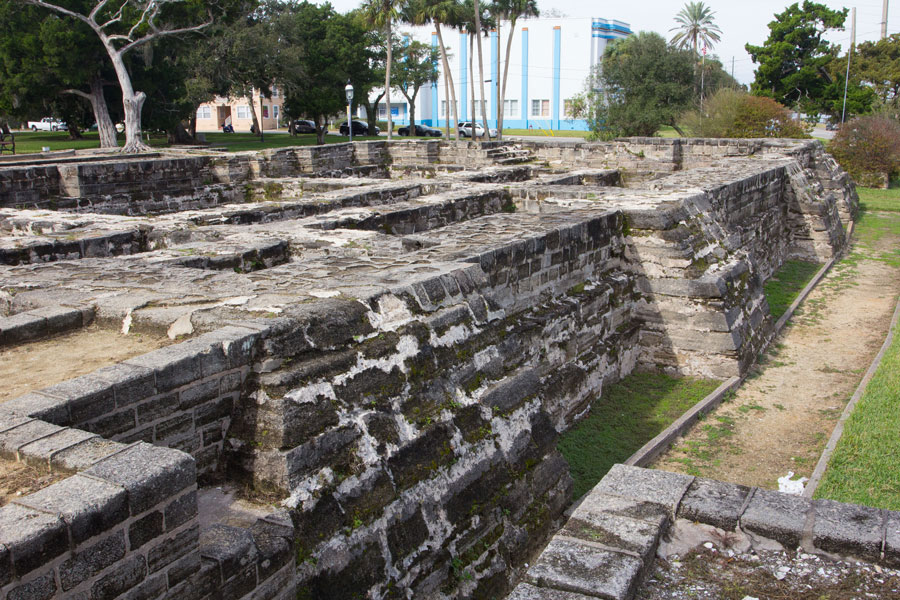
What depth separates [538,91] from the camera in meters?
49.9

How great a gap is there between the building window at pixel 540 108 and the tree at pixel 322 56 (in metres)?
15.1

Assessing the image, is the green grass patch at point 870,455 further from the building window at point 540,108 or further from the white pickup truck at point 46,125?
the white pickup truck at point 46,125

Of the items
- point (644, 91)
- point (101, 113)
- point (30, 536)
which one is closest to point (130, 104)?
point (101, 113)

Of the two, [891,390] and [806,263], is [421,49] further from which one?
[891,390]

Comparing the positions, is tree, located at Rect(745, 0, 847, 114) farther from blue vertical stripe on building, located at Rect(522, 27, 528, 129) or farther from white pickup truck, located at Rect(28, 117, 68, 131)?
white pickup truck, located at Rect(28, 117, 68, 131)

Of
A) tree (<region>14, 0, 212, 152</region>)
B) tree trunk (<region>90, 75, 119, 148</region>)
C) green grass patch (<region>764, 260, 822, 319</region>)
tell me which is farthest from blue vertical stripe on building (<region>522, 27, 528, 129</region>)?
green grass patch (<region>764, 260, 822, 319</region>)

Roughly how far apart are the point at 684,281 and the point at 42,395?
258 inches

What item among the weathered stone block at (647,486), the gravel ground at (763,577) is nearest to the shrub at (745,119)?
the weathered stone block at (647,486)

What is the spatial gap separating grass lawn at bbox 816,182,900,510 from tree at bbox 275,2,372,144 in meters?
29.5

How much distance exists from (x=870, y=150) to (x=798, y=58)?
2153 cm

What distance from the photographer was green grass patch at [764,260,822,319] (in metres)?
11.2

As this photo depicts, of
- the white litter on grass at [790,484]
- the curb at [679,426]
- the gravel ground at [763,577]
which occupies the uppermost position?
the gravel ground at [763,577]

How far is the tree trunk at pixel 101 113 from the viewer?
2625 cm

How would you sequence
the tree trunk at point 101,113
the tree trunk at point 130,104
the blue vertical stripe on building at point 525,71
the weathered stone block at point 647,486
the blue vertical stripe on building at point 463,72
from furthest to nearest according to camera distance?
the blue vertical stripe on building at point 463,72
the blue vertical stripe on building at point 525,71
the tree trunk at point 101,113
the tree trunk at point 130,104
the weathered stone block at point 647,486
